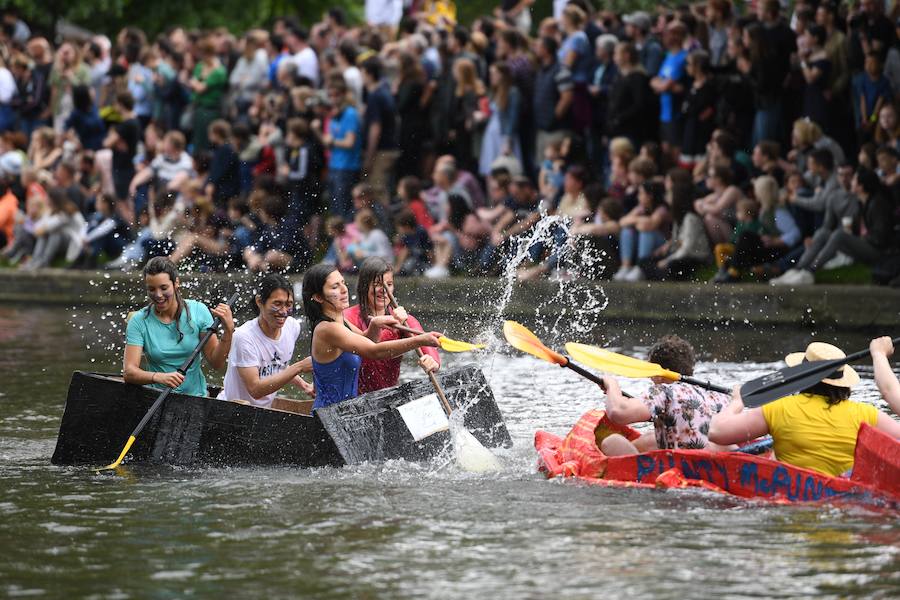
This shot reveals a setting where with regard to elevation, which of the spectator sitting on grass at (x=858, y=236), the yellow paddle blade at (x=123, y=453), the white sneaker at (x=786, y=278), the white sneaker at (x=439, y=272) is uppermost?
the spectator sitting on grass at (x=858, y=236)

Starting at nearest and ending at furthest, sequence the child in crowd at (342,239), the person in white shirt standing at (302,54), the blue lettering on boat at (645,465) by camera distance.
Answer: the blue lettering on boat at (645,465), the child in crowd at (342,239), the person in white shirt standing at (302,54)

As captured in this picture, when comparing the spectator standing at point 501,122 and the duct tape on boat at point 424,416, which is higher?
the spectator standing at point 501,122

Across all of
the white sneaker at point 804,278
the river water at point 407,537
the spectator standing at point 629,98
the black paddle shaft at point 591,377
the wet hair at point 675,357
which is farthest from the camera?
the spectator standing at point 629,98

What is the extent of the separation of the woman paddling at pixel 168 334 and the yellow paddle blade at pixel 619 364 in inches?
88.5

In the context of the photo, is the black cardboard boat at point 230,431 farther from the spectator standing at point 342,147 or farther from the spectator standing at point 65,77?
the spectator standing at point 65,77

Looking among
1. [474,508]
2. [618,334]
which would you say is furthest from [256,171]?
[474,508]

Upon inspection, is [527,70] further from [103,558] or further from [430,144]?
[103,558]

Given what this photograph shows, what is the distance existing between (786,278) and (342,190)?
5.88m

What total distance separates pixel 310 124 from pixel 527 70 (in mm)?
3129

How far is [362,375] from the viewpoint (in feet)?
34.9

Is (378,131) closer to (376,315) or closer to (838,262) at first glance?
(838,262)

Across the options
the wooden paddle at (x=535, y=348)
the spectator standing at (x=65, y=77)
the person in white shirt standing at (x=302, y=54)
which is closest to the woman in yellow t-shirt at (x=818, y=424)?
the wooden paddle at (x=535, y=348)

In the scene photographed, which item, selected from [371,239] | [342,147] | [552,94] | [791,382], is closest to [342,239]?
[371,239]

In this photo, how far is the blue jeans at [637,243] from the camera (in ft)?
58.1
